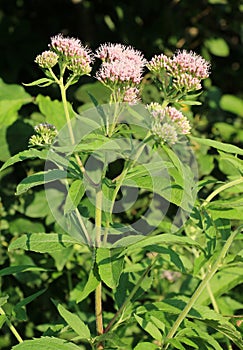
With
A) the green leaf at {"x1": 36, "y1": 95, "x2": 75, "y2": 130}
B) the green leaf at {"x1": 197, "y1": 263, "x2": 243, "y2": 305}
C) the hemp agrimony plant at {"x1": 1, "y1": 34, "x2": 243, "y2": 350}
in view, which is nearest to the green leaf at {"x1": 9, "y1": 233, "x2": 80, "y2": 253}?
the hemp agrimony plant at {"x1": 1, "y1": 34, "x2": 243, "y2": 350}

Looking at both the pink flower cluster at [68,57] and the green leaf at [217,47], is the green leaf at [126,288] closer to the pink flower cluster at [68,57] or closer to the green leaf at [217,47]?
the pink flower cluster at [68,57]

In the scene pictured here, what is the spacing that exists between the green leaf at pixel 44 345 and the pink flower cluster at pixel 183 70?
516mm

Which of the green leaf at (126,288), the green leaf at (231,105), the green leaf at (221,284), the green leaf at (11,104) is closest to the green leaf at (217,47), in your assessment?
the green leaf at (231,105)

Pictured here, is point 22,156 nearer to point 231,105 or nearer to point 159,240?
point 159,240

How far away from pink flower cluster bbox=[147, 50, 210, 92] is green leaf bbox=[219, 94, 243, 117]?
5.53ft

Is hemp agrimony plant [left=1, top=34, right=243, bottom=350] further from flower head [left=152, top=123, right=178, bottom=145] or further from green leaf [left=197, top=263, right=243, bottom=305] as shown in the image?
green leaf [left=197, top=263, right=243, bottom=305]

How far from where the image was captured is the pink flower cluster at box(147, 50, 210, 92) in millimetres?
1229

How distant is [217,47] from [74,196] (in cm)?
219

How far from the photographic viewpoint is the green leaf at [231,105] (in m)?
2.99

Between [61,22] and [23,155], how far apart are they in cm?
215

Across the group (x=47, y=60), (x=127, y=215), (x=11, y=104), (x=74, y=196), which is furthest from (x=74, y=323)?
(x=11, y=104)

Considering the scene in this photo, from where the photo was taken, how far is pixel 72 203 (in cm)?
117

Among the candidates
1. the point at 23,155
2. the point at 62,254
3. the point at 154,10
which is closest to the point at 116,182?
the point at 23,155

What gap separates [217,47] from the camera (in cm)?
320
